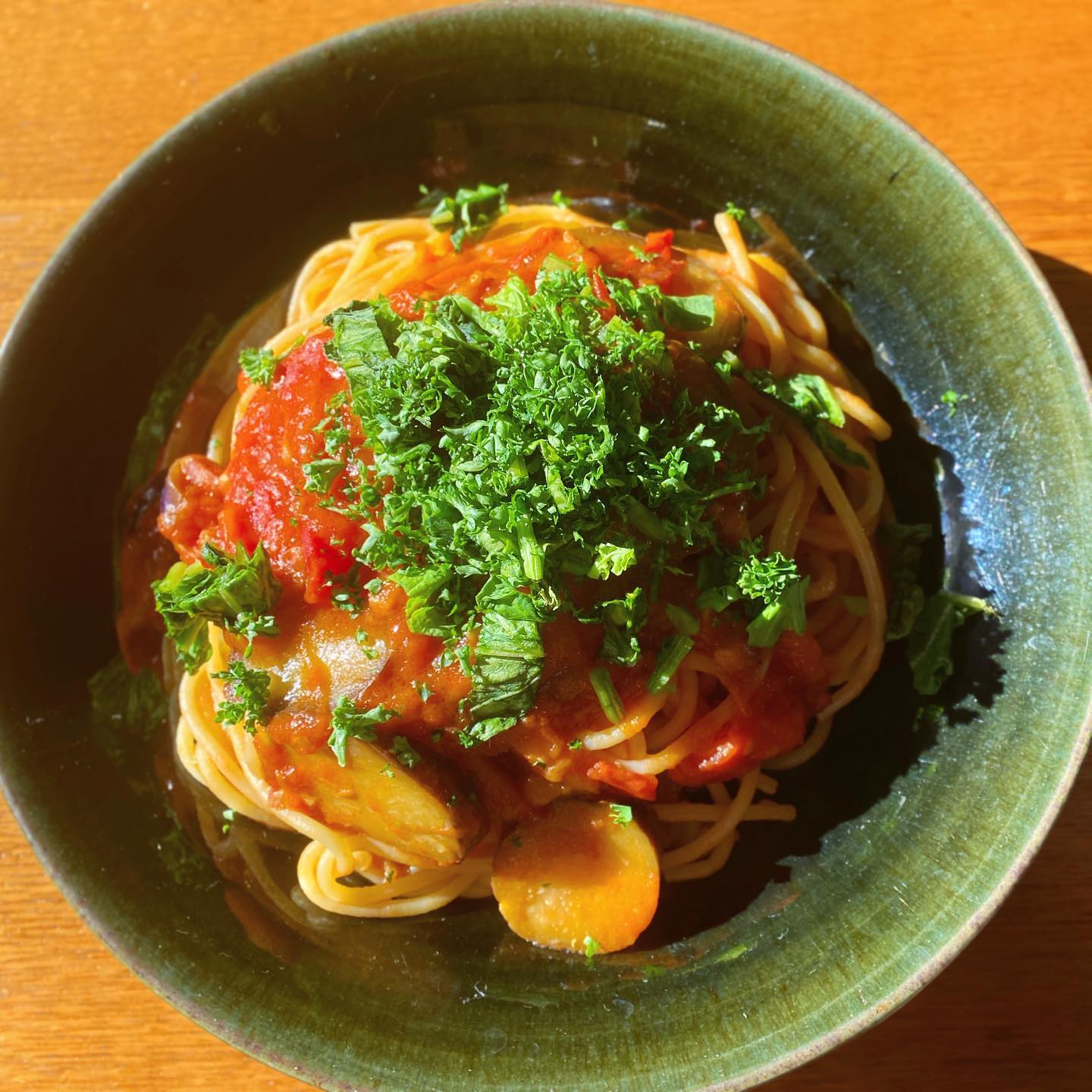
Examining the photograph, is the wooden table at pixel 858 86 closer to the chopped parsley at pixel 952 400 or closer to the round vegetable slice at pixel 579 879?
the chopped parsley at pixel 952 400

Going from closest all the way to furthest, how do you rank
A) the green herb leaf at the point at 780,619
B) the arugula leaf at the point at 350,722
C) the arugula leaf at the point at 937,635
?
the arugula leaf at the point at 350,722, the green herb leaf at the point at 780,619, the arugula leaf at the point at 937,635

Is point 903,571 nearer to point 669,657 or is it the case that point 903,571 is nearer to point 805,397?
point 805,397

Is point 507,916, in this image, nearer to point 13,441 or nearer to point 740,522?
point 740,522

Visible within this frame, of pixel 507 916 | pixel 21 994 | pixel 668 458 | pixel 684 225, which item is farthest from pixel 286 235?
pixel 21 994

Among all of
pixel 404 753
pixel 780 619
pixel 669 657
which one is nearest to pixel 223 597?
pixel 404 753

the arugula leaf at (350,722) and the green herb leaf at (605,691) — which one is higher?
the green herb leaf at (605,691)

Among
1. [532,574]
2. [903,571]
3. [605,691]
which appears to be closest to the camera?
[532,574]

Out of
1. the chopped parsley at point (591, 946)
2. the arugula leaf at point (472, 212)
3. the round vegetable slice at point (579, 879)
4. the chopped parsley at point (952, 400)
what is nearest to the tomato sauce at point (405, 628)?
the round vegetable slice at point (579, 879)
